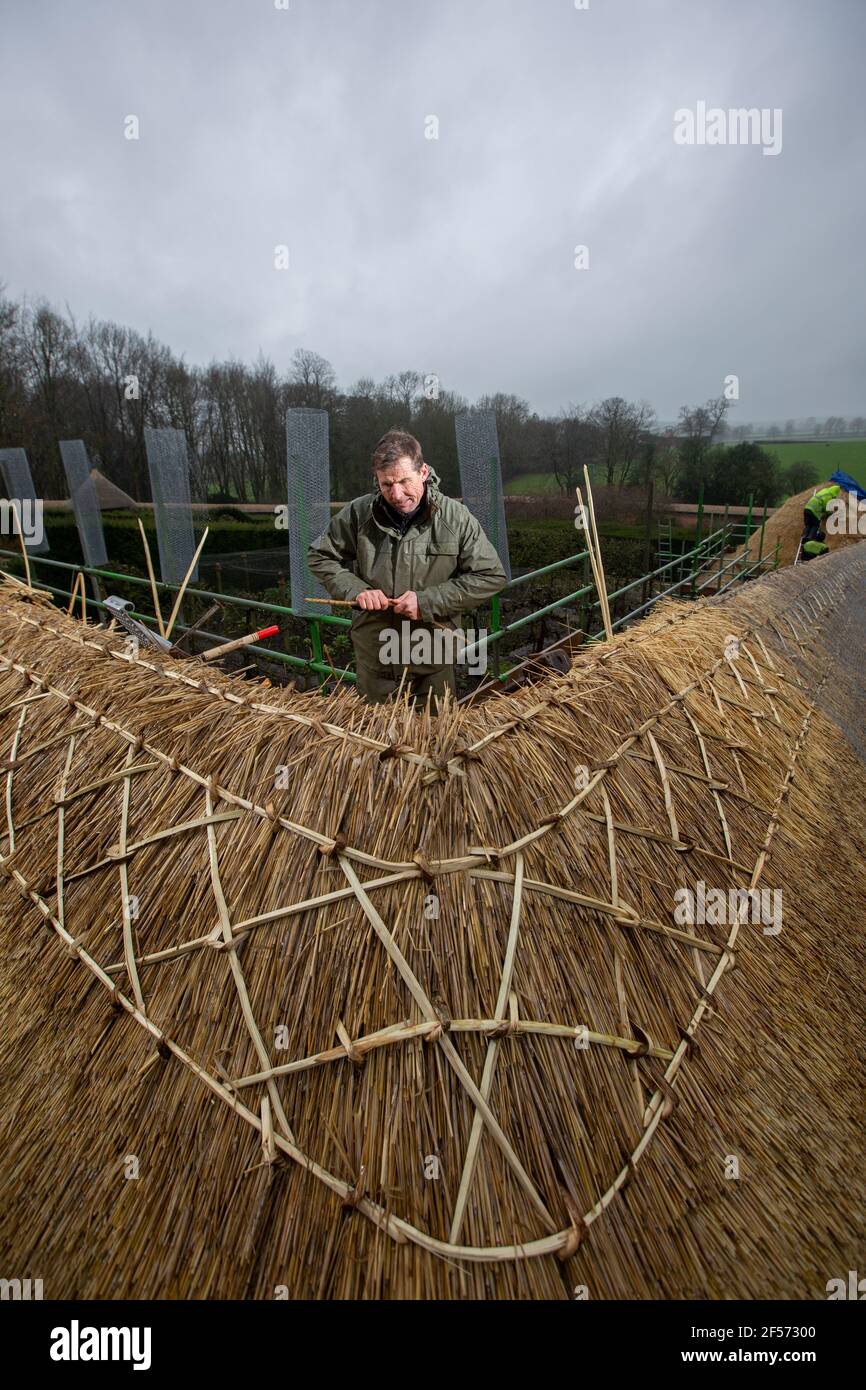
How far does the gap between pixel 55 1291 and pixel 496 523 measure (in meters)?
6.69

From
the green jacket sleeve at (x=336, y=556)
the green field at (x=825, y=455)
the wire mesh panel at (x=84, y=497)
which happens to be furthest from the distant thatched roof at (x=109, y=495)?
the green jacket sleeve at (x=336, y=556)

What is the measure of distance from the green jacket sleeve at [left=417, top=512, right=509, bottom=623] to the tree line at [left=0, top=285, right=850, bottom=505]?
23.4ft

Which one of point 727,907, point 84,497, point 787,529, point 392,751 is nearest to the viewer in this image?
point 392,751

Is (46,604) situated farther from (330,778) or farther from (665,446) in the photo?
(665,446)

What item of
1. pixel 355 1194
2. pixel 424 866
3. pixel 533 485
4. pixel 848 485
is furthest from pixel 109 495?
pixel 355 1194

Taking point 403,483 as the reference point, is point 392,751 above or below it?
below

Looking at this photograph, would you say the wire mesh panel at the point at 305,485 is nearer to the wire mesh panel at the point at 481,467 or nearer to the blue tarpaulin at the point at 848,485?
the wire mesh panel at the point at 481,467

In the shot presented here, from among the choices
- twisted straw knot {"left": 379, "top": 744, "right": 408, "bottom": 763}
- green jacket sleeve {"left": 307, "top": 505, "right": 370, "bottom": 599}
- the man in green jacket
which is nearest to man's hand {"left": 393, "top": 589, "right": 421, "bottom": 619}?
the man in green jacket

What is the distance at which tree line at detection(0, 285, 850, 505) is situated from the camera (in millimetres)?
10672

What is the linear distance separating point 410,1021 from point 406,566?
2085 mm

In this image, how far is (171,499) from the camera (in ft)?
31.9

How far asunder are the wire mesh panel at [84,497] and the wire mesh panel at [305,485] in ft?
22.6

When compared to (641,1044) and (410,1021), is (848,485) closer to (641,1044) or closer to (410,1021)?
(641,1044)

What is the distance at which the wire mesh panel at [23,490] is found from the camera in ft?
37.1
